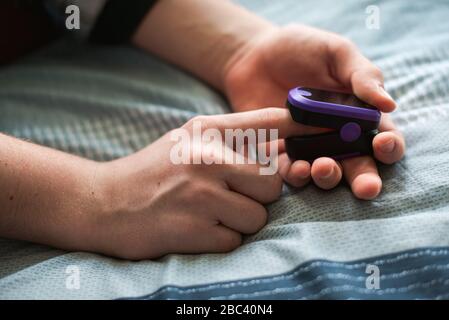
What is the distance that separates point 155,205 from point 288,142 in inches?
6.7

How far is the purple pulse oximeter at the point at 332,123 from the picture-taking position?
546 millimetres

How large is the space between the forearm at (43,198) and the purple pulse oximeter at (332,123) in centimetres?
24

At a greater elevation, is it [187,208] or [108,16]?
[108,16]

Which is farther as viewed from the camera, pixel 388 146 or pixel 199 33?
pixel 199 33

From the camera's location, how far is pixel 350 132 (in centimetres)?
56

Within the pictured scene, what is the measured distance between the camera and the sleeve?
0.81 metres

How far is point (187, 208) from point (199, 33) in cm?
39

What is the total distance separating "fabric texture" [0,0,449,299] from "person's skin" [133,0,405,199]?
0.03 metres
